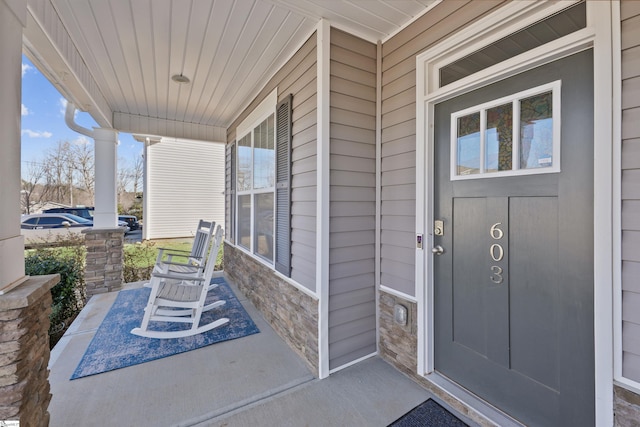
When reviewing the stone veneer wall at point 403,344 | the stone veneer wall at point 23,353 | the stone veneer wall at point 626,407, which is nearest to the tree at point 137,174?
the stone veneer wall at point 23,353

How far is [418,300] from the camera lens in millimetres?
2002

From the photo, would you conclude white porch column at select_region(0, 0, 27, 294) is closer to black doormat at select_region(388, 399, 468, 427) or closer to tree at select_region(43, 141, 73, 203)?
black doormat at select_region(388, 399, 468, 427)

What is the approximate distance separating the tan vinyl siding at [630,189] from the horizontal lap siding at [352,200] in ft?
4.76

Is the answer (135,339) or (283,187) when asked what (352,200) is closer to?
(283,187)

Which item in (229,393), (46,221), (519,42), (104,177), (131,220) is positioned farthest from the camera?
(131,220)

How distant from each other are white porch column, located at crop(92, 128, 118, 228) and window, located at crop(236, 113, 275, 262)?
1845mm

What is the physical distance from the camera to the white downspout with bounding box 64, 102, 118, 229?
404 cm

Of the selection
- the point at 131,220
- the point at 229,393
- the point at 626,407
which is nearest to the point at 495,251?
the point at 626,407

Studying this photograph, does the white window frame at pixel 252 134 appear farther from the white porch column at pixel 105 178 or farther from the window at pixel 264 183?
the white porch column at pixel 105 178

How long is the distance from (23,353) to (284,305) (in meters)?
1.79

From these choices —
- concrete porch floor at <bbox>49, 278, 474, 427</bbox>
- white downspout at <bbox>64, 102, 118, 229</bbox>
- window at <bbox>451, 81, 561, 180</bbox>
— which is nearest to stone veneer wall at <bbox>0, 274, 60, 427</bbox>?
concrete porch floor at <bbox>49, 278, 474, 427</bbox>

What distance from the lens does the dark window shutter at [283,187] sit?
8.49 ft

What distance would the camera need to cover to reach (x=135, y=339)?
264 centimetres

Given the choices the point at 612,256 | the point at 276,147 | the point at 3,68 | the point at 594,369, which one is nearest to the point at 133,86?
the point at 276,147
